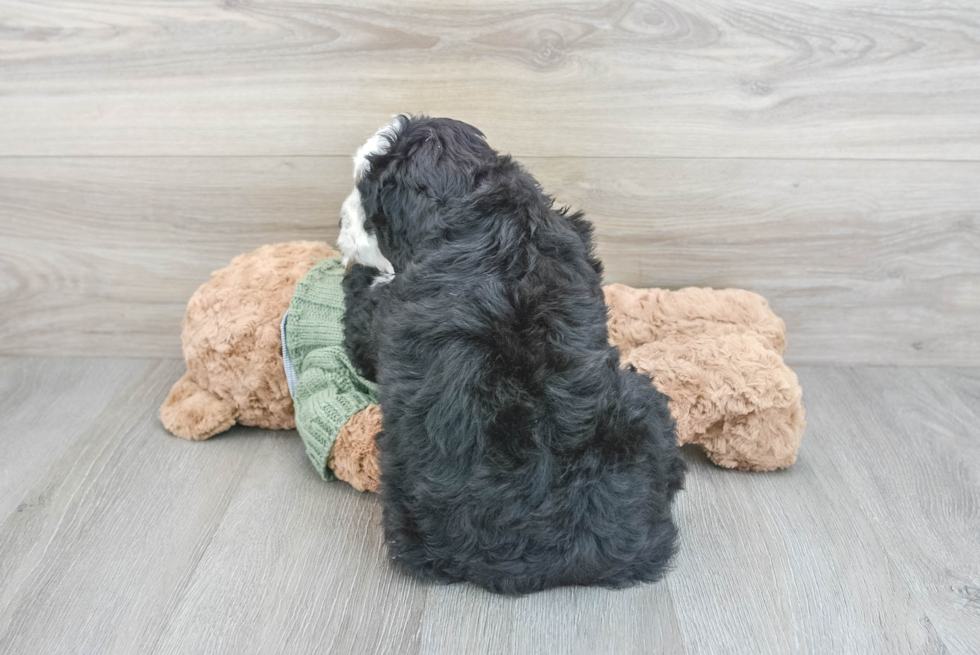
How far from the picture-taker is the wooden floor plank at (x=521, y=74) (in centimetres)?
148

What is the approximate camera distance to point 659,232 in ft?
5.39

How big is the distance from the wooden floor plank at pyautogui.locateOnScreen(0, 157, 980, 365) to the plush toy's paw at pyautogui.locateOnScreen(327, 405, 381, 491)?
0.58 meters

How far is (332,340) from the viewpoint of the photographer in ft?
4.48

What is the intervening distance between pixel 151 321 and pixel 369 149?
3.14 ft

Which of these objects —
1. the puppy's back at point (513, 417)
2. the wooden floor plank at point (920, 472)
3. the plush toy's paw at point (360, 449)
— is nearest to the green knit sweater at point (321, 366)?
the plush toy's paw at point (360, 449)

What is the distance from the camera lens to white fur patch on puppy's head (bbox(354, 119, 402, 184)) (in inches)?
43.3

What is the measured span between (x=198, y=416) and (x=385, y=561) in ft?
1.81

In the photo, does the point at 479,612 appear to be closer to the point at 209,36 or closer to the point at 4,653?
the point at 4,653

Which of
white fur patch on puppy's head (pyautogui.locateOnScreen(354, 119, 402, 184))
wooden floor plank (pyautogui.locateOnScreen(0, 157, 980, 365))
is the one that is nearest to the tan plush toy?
wooden floor plank (pyautogui.locateOnScreen(0, 157, 980, 365))

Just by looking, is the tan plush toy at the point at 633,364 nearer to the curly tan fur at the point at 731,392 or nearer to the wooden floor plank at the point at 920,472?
the curly tan fur at the point at 731,392

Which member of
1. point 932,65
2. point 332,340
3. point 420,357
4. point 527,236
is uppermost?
point 932,65

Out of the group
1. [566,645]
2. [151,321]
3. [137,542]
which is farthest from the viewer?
[151,321]

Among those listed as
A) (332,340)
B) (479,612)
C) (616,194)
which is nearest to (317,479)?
(332,340)

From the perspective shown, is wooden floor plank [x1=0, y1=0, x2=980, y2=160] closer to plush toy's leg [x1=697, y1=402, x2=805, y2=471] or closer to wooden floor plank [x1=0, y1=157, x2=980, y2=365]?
wooden floor plank [x1=0, y1=157, x2=980, y2=365]
